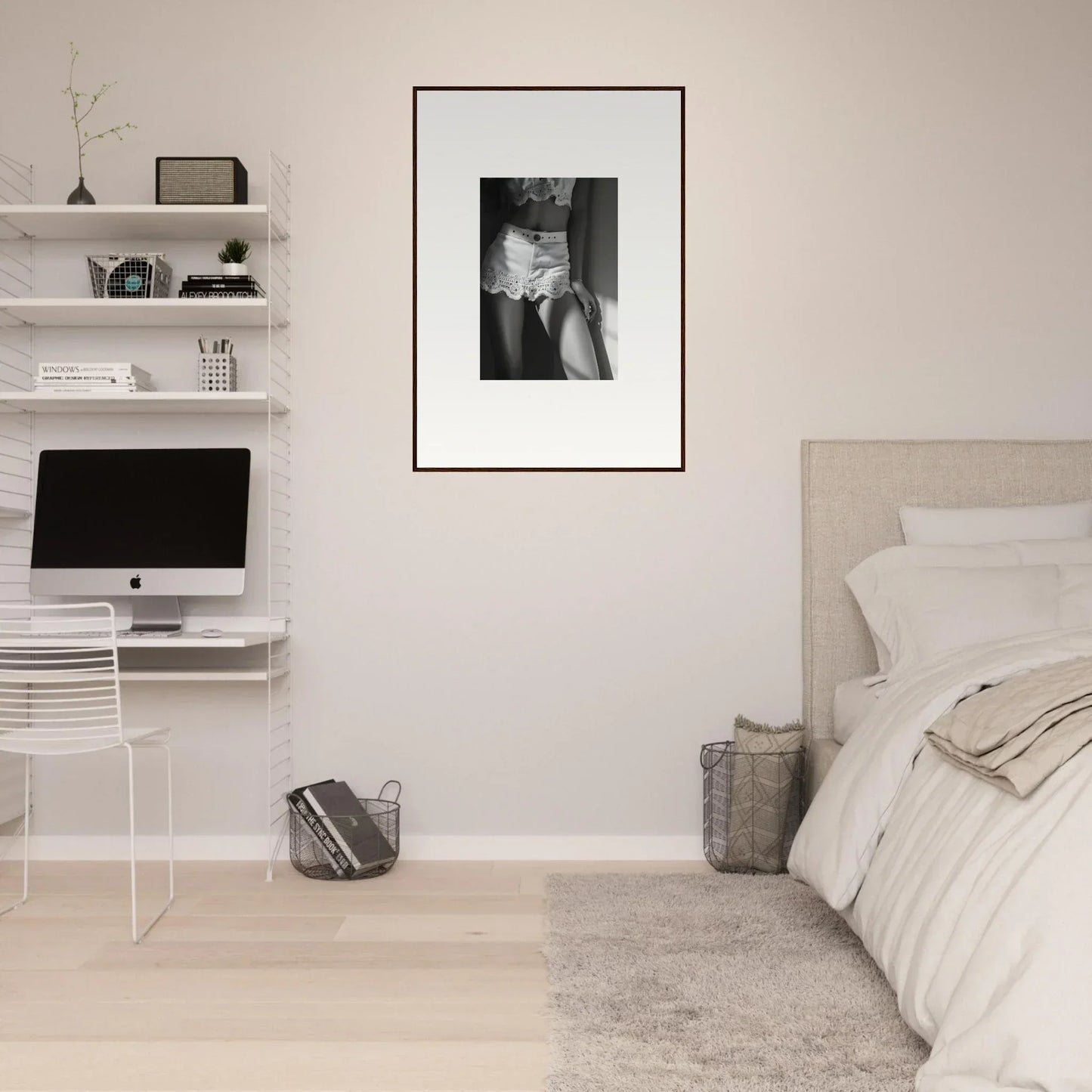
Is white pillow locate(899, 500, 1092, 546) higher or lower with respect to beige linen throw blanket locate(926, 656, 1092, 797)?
higher

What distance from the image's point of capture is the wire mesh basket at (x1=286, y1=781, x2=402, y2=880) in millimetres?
3152

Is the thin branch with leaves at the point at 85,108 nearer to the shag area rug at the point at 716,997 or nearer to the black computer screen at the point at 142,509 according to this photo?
the black computer screen at the point at 142,509

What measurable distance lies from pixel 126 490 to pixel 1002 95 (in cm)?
303

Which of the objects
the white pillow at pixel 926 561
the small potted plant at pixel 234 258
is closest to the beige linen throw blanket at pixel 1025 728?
the white pillow at pixel 926 561

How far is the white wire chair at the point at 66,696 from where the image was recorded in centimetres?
261

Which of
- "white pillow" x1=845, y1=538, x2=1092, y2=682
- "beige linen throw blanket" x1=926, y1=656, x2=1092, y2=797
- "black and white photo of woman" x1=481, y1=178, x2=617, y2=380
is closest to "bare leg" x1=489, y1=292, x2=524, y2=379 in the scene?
"black and white photo of woman" x1=481, y1=178, x2=617, y2=380

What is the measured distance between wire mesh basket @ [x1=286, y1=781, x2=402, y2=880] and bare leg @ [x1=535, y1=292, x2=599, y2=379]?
4.91 ft

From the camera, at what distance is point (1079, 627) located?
2.43 metres

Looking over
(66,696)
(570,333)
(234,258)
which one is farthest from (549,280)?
(66,696)

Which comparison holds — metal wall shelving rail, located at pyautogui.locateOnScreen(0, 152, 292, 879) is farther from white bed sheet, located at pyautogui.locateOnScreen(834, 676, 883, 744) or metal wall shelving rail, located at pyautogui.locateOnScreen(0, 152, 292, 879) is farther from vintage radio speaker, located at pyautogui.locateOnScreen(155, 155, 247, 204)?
white bed sheet, located at pyautogui.locateOnScreen(834, 676, 883, 744)

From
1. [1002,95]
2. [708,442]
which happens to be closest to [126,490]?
[708,442]

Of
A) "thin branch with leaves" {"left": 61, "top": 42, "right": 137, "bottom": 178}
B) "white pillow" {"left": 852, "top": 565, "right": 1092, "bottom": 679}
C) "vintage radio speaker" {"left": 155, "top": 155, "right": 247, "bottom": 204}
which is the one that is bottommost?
"white pillow" {"left": 852, "top": 565, "right": 1092, "bottom": 679}

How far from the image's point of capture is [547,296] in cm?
347

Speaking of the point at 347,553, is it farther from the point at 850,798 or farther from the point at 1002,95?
the point at 1002,95
